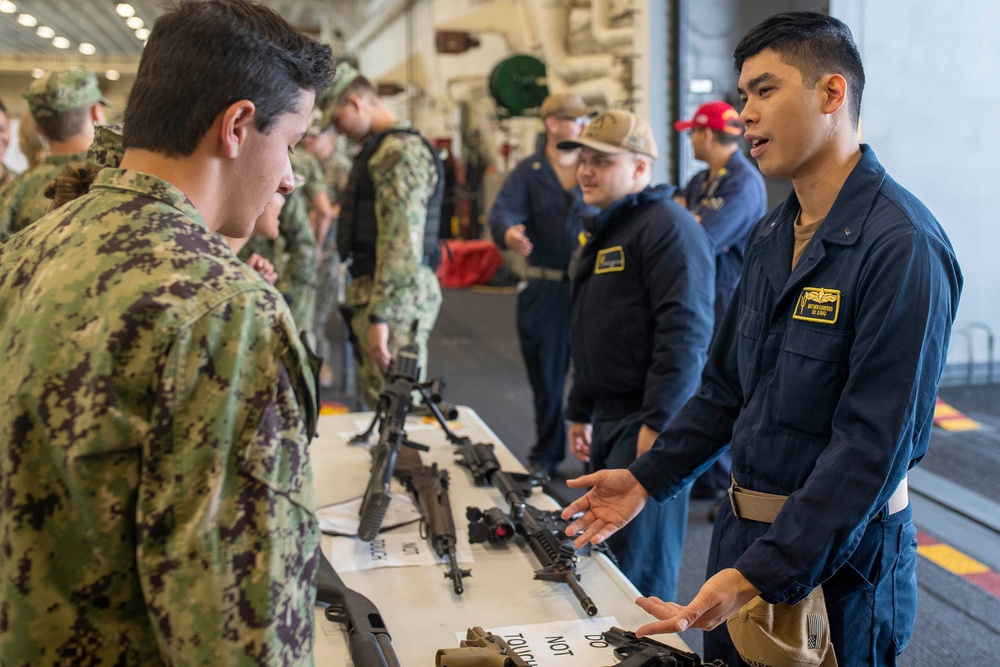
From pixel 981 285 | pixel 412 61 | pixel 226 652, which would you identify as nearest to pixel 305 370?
pixel 226 652

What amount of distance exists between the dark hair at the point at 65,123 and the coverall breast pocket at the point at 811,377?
230cm

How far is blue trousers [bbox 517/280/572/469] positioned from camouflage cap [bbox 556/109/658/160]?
5.23 feet

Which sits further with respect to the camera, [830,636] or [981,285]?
[981,285]

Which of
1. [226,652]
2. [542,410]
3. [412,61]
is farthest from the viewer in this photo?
[412,61]

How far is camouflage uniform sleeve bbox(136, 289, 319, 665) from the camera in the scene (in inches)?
30.7

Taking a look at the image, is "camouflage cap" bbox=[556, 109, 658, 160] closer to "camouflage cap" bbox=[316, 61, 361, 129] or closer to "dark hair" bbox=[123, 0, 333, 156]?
"camouflage cap" bbox=[316, 61, 361, 129]

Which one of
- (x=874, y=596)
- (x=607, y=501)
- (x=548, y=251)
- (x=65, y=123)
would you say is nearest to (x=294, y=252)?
(x=548, y=251)

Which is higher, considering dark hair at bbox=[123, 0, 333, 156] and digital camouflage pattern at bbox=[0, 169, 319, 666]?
dark hair at bbox=[123, 0, 333, 156]

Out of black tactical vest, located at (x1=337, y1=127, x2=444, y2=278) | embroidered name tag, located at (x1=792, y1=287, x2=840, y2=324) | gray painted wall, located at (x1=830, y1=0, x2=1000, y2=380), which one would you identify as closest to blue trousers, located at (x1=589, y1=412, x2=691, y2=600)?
embroidered name tag, located at (x1=792, y1=287, x2=840, y2=324)

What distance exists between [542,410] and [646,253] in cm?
190

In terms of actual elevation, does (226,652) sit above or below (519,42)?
below

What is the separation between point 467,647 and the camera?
51.5 inches

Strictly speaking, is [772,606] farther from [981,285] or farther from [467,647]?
[981,285]

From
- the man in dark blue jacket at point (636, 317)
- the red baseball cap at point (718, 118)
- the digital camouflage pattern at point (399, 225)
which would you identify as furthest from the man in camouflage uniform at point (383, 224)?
the red baseball cap at point (718, 118)
